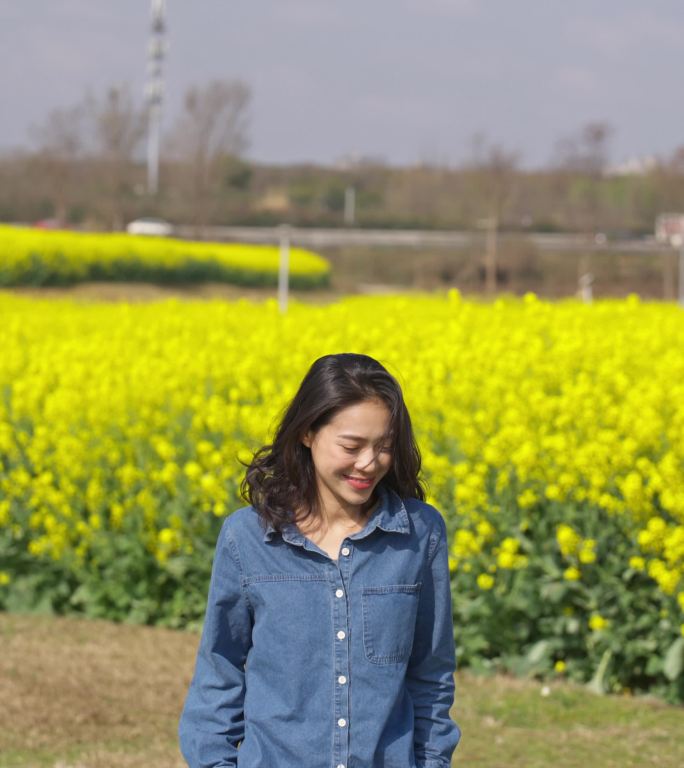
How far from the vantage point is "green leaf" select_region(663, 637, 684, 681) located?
489 cm

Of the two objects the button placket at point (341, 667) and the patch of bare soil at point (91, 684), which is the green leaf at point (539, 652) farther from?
the button placket at point (341, 667)

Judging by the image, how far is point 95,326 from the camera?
10.2m

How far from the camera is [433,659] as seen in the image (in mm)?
2350

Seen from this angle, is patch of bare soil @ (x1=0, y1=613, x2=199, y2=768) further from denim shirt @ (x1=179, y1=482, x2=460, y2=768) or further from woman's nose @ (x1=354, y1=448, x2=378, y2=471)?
woman's nose @ (x1=354, y1=448, x2=378, y2=471)

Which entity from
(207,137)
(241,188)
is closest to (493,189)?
(207,137)

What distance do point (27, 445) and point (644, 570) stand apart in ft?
9.77

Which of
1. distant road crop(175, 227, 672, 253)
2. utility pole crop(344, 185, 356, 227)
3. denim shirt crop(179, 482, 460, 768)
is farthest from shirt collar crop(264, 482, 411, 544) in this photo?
utility pole crop(344, 185, 356, 227)

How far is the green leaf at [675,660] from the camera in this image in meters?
4.89

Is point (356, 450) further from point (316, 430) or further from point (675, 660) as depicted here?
point (675, 660)

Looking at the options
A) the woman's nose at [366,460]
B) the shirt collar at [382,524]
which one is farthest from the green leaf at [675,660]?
the woman's nose at [366,460]

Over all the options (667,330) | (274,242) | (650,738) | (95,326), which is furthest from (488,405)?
(274,242)

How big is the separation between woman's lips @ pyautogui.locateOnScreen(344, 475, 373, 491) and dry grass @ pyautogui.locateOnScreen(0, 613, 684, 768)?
2215mm

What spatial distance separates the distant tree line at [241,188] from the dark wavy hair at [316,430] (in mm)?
28227

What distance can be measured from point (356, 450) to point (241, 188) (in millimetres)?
51232
